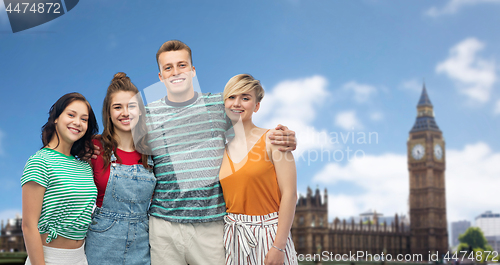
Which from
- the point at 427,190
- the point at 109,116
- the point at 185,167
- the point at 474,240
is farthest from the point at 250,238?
the point at 474,240

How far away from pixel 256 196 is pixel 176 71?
666 mm

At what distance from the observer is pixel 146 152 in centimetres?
181

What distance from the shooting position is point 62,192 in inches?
62.1

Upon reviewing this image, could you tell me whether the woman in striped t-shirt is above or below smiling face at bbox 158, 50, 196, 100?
below

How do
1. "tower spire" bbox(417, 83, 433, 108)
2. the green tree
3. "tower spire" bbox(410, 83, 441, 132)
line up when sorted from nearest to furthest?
the green tree < "tower spire" bbox(410, 83, 441, 132) < "tower spire" bbox(417, 83, 433, 108)

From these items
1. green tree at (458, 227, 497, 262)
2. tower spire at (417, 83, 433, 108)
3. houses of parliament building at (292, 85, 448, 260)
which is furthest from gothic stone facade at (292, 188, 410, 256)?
tower spire at (417, 83, 433, 108)

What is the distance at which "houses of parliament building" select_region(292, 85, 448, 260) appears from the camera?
2948 centimetres

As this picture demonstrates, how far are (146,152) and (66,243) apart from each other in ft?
1.54

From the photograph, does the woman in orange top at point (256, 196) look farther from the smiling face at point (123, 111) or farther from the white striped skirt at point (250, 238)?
the smiling face at point (123, 111)

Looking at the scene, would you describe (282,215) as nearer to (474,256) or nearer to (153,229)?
(153,229)

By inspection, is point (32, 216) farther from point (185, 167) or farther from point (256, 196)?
point (256, 196)

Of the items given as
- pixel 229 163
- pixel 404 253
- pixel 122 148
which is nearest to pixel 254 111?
pixel 229 163

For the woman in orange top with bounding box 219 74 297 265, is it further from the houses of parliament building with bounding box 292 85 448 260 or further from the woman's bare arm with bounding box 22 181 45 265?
the houses of parliament building with bounding box 292 85 448 260

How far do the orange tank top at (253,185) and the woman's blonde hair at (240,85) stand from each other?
21 cm
